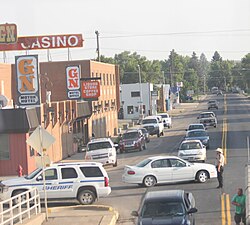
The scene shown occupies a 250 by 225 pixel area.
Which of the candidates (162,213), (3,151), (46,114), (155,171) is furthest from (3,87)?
(162,213)

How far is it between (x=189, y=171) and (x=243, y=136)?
94.0ft

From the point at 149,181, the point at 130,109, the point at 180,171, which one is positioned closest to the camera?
the point at 180,171

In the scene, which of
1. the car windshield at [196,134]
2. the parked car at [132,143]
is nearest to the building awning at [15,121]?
the parked car at [132,143]

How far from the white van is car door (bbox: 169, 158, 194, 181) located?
10.6 metres

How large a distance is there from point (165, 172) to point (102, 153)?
35.5ft

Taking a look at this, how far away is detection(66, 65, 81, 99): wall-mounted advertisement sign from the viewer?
54.7m

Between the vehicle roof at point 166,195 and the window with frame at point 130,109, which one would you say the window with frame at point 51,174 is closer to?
the vehicle roof at point 166,195

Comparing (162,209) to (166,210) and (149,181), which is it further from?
(149,181)

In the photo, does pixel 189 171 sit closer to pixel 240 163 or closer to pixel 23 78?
pixel 240 163

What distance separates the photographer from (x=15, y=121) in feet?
125

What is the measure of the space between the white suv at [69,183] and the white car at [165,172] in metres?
3.95

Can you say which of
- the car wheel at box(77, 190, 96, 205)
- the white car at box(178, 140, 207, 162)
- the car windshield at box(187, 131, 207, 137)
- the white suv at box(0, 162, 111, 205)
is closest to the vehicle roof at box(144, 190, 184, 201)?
the white suv at box(0, 162, 111, 205)

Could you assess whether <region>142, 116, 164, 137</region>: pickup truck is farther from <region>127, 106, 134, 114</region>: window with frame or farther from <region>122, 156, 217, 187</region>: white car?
<region>127, 106, 134, 114</region>: window with frame

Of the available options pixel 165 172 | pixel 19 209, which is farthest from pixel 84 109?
pixel 19 209
